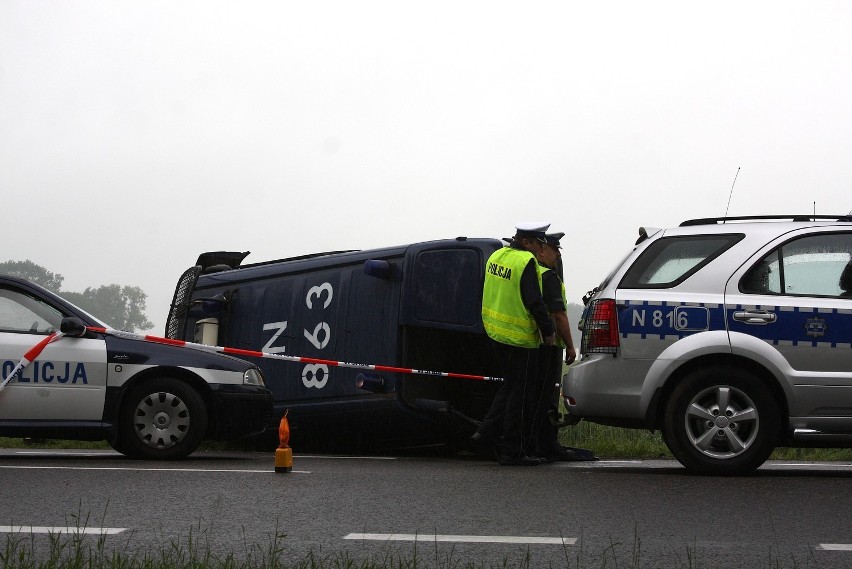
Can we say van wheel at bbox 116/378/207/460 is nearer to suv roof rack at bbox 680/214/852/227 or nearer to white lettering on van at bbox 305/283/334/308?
white lettering on van at bbox 305/283/334/308

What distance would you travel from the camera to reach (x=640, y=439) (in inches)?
537

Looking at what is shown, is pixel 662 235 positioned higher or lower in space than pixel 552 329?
higher

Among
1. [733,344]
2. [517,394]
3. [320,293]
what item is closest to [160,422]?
[320,293]

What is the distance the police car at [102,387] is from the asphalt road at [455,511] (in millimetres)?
399

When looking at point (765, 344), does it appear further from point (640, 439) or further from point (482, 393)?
point (640, 439)

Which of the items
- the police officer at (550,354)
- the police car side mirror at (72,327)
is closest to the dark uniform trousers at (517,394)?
the police officer at (550,354)

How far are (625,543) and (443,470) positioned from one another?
12.5 ft

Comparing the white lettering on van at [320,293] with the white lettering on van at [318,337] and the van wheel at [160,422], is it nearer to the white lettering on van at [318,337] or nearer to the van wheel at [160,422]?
the white lettering on van at [318,337]

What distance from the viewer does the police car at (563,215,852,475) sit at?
9234 millimetres

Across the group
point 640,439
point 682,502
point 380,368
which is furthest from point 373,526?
point 640,439

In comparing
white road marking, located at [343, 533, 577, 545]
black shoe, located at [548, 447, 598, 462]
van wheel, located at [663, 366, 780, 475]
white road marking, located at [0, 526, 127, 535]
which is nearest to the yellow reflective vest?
black shoe, located at [548, 447, 598, 462]

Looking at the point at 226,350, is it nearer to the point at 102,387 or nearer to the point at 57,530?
the point at 102,387

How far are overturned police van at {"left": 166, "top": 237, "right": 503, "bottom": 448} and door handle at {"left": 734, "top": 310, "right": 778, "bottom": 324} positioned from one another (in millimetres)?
2840

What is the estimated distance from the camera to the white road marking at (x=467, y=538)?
6230 millimetres
